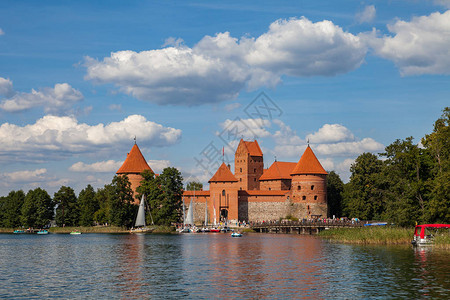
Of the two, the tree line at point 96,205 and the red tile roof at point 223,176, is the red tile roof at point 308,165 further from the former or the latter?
the tree line at point 96,205

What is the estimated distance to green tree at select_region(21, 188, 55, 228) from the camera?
3182 inches

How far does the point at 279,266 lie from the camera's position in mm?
29953

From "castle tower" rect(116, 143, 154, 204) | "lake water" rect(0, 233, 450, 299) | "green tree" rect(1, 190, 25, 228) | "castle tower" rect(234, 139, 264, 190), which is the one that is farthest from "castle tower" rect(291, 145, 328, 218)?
"green tree" rect(1, 190, 25, 228)

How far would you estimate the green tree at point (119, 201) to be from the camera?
72.4 metres

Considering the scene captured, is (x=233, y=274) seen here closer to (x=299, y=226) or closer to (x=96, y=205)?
(x=299, y=226)

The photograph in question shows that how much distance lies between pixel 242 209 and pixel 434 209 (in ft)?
146

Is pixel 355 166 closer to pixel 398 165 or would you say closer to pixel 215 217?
pixel 215 217

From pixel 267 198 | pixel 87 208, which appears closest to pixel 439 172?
pixel 267 198

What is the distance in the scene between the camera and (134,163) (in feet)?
277

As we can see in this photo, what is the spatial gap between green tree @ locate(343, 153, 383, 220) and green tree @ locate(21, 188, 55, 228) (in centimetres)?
4394

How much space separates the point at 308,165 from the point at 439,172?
39.5 meters

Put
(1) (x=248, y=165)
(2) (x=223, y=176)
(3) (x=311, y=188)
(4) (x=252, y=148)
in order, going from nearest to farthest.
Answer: (3) (x=311, y=188), (2) (x=223, y=176), (1) (x=248, y=165), (4) (x=252, y=148)

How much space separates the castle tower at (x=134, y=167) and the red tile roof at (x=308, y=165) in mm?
21716

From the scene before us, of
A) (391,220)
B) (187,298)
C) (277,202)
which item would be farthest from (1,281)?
(277,202)
